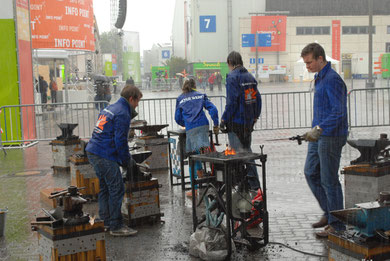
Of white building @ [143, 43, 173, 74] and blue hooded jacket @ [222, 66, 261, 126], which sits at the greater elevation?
white building @ [143, 43, 173, 74]

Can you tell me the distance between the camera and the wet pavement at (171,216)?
530 centimetres

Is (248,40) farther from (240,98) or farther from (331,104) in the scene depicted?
(331,104)

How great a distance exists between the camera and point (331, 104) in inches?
203

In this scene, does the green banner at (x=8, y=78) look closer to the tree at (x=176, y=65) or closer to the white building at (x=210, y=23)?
the white building at (x=210, y=23)

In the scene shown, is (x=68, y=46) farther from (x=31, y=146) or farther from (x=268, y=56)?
(x=268, y=56)

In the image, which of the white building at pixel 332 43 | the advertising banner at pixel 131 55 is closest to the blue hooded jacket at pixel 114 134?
the advertising banner at pixel 131 55

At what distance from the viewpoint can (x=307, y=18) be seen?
58.1 metres

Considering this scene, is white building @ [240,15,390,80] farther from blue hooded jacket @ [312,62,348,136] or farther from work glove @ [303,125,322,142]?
work glove @ [303,125,322,142]

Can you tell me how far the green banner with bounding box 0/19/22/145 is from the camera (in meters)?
13.9

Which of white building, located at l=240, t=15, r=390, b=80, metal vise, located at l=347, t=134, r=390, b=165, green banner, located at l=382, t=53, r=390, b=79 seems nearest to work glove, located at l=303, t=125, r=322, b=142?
metal vise, located at l=347, t=134, r=390, b=165

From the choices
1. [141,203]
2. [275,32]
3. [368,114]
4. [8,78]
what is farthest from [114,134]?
[275,32]

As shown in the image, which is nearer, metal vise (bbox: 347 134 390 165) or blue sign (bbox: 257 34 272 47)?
metal vise (bbox: 347 134 390 165)

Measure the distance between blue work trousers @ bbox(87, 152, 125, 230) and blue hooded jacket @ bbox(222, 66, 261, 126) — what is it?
5.67ft

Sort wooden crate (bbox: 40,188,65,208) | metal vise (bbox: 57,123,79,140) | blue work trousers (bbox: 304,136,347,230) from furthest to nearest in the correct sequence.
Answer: metal vise (bbox: 57,123,79,140)
wooden crate (bbox: 40,188,65,208)
blue work trousers (bbox: 304,136,347,230)
